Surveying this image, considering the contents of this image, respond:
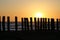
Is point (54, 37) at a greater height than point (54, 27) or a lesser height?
lesser

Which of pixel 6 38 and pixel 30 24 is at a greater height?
pixel 30 24

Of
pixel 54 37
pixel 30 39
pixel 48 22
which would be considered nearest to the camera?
pixel 30 39

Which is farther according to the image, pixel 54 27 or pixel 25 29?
pixel 54 27

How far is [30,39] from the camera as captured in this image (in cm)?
559

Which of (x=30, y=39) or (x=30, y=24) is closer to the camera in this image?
(x=30, y=39)

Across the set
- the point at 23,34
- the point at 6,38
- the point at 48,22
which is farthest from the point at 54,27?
the point at 6,38

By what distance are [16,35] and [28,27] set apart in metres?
0.90

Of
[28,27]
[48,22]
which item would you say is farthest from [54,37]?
[28,27]

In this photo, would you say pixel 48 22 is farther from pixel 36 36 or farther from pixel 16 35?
pixel 16 35

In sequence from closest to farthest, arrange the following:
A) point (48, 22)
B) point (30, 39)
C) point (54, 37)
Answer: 1. point (30, 39)
2. point (54, 37)
3. point (48, 22)

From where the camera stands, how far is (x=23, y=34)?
5.79 meters

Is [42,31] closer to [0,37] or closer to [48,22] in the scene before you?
[48,22]

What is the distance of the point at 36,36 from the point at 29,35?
330mm

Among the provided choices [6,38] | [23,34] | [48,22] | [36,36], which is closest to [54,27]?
[48,22]
